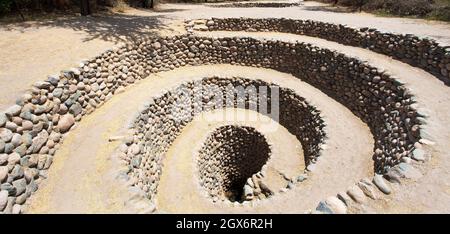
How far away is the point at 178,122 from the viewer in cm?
1399

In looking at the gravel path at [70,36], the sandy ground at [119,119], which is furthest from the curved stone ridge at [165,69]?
the gravel path at [70,36]

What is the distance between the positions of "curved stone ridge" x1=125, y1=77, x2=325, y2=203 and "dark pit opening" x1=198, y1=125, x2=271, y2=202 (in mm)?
1671

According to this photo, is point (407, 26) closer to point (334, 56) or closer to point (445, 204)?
point (334, 56)

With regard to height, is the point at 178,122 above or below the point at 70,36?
below

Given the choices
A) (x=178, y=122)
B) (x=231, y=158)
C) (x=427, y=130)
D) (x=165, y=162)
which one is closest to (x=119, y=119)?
(x=165, y=162)

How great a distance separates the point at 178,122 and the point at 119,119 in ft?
12.1

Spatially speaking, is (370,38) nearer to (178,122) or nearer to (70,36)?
(178,122)

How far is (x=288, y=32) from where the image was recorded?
Answer: 18.0 meters

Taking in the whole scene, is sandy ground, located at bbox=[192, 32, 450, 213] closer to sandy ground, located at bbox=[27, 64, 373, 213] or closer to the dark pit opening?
sandy ground, located at bbox=[27, 64, 373, 213]

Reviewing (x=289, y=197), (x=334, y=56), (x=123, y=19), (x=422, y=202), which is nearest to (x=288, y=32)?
(x=334, y=56)

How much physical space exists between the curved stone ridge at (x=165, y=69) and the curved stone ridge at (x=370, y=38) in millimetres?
2137

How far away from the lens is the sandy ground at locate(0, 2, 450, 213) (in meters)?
6.92

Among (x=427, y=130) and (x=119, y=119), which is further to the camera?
(x=119, y=119)

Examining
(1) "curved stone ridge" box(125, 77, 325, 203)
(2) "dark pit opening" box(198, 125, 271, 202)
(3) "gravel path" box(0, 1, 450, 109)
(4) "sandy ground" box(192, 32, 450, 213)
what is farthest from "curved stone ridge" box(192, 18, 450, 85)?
(2) "dark pit opening" box(198, 125, 271, 202)
